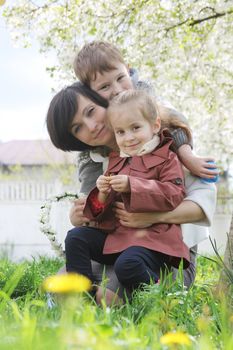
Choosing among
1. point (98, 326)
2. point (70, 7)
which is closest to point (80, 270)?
point (98, 326)

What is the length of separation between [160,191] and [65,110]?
648 mm

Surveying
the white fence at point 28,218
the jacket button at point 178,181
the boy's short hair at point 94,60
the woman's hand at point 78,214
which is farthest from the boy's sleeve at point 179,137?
the white fence at point 28,218

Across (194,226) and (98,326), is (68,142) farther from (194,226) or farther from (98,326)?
(98,326)

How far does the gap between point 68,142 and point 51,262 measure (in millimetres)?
2009

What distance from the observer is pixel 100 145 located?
291cm

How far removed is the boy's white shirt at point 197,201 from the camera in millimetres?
2656

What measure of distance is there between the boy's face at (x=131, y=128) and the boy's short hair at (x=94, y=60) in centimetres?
34

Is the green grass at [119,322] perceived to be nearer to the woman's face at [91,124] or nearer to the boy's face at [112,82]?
the woman's face at [91,124]

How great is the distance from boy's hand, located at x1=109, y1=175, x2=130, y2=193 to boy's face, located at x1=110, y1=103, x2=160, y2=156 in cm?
22

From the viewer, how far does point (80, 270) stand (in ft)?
8.51

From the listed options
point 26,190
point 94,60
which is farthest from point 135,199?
point 26,190

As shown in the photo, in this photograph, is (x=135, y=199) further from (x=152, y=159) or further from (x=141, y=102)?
(x=141, y=102)

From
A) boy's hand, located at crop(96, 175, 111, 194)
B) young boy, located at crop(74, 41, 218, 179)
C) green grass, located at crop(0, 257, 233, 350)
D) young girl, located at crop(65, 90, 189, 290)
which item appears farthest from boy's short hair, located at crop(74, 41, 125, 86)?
green grass, located at crop(0, 257, 233, 350)

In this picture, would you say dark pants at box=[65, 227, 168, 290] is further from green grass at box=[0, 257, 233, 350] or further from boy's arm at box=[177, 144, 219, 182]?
boy's arm at box=[177, 144, 219, 182]
